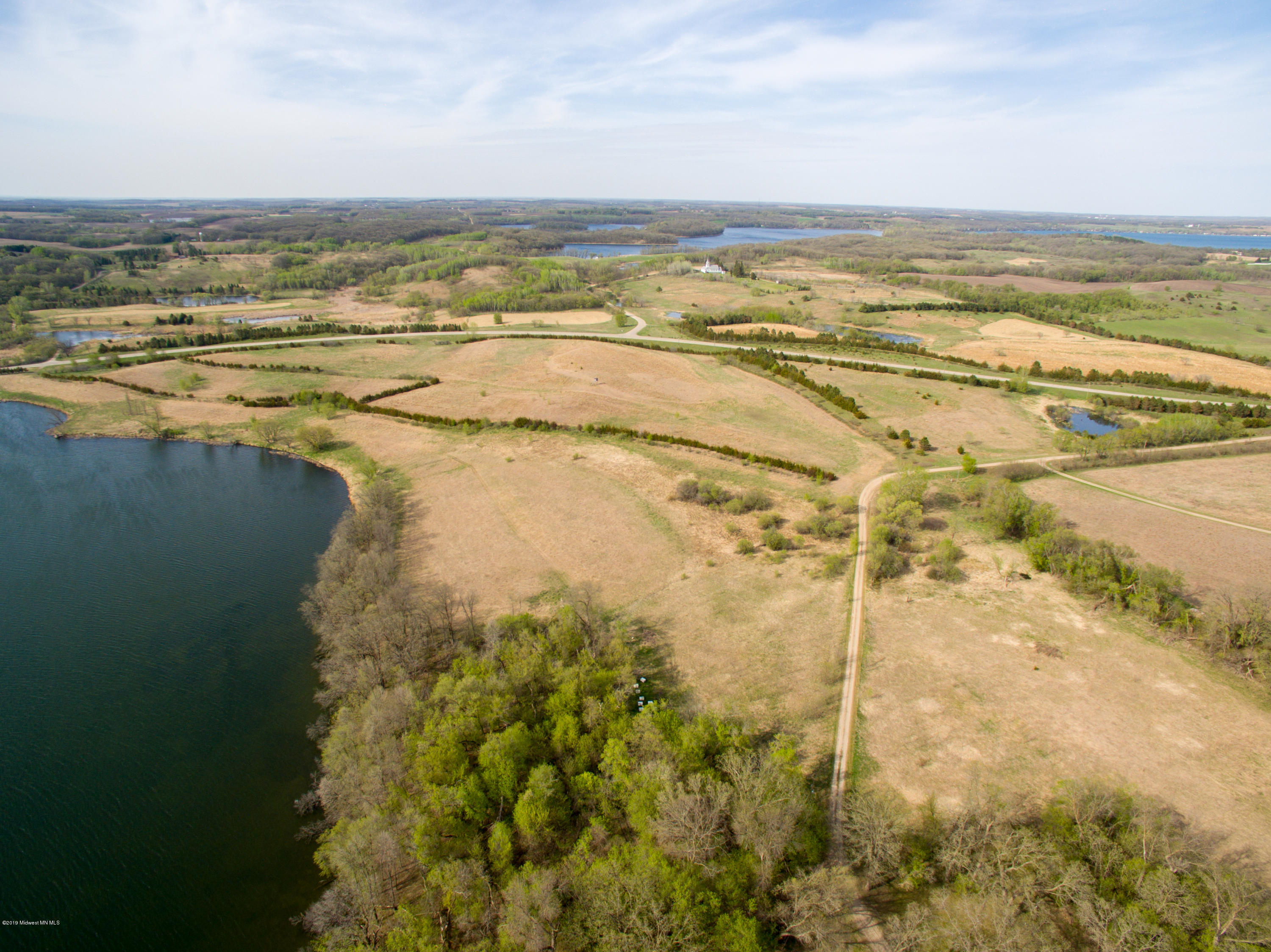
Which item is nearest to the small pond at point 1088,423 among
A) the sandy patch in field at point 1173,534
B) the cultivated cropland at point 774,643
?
the cultivated cropland at point 774,643

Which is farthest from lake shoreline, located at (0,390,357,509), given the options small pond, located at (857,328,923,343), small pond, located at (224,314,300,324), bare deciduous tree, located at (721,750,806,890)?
small pond, located at (857,328,923,343)

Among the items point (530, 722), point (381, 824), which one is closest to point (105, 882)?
point (381, 824)

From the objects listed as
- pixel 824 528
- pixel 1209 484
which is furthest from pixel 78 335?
pixel 1209 484

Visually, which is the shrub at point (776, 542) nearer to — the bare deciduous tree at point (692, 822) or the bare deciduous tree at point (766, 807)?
the bare deciduous tree at point (766, 807)

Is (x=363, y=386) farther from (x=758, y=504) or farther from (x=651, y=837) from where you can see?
(x=651, y=837)

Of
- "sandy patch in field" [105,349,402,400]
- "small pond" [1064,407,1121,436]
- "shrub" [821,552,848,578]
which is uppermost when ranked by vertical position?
"sandy patch in field" [105,349,402,400]

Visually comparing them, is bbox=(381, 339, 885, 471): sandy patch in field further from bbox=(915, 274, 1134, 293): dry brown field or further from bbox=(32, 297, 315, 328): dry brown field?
bbox=(915, 274, 1134, 293): dry brown field
